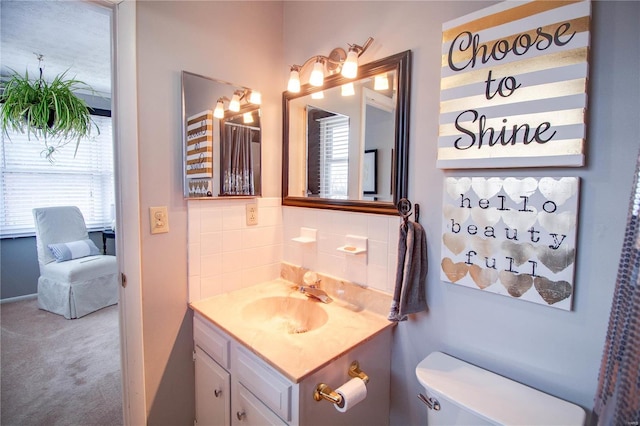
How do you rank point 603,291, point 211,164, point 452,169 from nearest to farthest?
point 603,291 < point 452,169 < point 211,164

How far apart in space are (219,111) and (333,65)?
1.91 feet

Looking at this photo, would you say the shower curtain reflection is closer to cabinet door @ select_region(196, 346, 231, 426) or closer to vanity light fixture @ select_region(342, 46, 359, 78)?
vanity light fixture @ select_region(342, 46, 359, 78)

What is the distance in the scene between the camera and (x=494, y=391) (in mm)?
904

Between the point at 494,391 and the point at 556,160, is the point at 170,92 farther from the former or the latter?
the point at 494,391

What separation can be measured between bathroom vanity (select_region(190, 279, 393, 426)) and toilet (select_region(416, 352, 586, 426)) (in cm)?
26

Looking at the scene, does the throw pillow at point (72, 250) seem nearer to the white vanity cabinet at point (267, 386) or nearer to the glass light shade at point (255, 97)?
the white vanity cabinet at point (267, 386)

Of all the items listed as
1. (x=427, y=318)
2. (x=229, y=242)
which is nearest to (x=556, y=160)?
(x=427, y=318)

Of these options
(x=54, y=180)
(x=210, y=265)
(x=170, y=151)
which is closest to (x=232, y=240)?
(x=210, y=265)

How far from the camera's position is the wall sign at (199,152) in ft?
4.37

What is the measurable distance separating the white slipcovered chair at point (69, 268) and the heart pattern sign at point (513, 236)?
3.47 m

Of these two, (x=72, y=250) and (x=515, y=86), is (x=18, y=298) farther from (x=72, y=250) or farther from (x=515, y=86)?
(x=515, y=86)

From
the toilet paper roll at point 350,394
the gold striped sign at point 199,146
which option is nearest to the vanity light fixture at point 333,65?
the gold striped sign at point 199,146

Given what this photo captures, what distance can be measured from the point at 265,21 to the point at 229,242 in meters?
1.18

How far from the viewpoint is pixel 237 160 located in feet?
4.93
